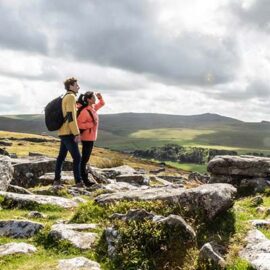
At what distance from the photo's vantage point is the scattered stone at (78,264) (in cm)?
851

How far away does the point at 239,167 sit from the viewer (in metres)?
19.9

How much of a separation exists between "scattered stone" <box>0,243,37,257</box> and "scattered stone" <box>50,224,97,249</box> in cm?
66

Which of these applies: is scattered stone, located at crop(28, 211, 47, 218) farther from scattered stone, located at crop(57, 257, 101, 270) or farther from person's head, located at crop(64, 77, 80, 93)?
person's head, located at crop(64, 77, 80, 93)

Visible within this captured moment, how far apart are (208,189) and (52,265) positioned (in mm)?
4278

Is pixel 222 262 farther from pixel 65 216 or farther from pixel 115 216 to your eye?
pixel 65 216

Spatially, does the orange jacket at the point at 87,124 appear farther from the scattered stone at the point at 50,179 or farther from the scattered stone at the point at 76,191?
the scattered stone at the point at 50,179

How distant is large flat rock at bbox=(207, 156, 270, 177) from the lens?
1989 centimetres

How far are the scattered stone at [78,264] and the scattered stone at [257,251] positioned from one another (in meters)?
2.81

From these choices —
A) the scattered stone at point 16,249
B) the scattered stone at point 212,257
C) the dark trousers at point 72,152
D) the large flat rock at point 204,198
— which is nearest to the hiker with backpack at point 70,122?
the dark trousers at point 72,152

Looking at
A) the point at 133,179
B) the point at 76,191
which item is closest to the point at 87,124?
the point at 76,191

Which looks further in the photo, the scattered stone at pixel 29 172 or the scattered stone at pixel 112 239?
the scattered stone at pixel 29 172

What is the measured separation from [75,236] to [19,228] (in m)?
1.59

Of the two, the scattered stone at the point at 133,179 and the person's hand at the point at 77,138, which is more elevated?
the person's hand at the point at 77,138

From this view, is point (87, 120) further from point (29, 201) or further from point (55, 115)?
point (29, 201)
